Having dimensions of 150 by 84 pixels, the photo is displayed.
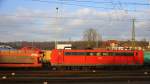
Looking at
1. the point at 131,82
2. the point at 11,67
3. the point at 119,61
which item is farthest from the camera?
the point at 119,61

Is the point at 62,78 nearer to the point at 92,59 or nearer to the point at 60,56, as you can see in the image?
the point at 60,56

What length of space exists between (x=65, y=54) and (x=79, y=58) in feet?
6.15

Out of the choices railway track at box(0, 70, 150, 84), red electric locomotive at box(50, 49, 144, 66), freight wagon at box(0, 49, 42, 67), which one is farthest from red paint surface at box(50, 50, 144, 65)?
railway track at box(0, 70, 150, 84)

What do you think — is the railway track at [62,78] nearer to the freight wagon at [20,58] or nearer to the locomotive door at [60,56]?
the freight wagon at [20,58]

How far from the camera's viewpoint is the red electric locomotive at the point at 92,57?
1654 inches

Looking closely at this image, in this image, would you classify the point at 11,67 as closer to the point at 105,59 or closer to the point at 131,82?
the point at 105,59

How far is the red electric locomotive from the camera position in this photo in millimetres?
42000

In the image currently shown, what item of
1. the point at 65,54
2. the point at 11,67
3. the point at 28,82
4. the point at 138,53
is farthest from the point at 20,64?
the point at 28,82

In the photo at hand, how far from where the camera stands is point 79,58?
139 feet

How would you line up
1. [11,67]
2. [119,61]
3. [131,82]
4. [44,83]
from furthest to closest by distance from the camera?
[119,61] < [11,67] < [131,82] < [44,83]

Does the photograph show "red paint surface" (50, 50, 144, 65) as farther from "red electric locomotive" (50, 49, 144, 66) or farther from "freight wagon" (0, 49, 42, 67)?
"freight wagon" (0, 49, 42, 67)

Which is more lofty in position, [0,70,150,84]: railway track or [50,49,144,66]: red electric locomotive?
[50,49,144,66]: red electric locomotive

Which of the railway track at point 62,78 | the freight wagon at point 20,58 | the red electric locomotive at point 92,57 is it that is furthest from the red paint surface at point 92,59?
the railway track at point 62,78

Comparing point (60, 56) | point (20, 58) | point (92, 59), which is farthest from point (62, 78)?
point (92, 59)
